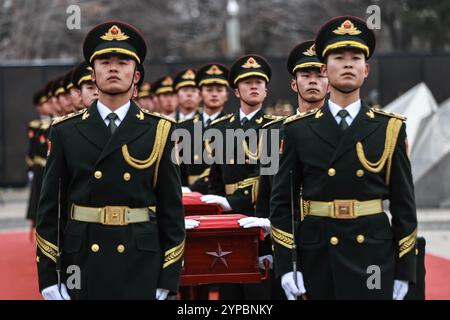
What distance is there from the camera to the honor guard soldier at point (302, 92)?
266 inches

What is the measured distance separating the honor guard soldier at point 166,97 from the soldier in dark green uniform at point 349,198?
7346 mm

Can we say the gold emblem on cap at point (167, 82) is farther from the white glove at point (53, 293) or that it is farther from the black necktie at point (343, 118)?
the white glove at point (53, 293)

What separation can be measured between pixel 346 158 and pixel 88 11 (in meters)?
33.7

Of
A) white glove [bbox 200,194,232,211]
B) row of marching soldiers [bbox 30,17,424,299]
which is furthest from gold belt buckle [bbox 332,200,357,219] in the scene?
white glove [bbox 200,194,232,211]

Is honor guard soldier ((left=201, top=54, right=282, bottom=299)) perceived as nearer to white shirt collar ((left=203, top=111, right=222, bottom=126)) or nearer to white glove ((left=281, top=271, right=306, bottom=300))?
white shirt collar ((left=203, top=111, right=222, bottom=126))

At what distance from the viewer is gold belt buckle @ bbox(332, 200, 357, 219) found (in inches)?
198

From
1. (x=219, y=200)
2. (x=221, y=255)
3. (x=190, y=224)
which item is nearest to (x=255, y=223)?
(x=221, y=255)

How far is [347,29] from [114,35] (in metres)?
1.20

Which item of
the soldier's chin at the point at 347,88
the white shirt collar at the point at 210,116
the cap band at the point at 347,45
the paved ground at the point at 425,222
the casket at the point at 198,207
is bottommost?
the paved ground at the point at 425,222

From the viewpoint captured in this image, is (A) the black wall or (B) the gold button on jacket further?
(A) the black wall

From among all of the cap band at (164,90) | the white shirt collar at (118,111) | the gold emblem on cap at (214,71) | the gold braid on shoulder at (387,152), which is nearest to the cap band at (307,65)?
the gold braid on shoulder at (387,152)

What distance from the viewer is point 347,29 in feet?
17.1

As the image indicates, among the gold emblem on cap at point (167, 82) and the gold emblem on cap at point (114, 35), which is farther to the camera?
the gold emblem on cap at point (167, 82)

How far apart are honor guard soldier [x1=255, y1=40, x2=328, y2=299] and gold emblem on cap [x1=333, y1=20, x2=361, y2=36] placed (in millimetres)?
1439
